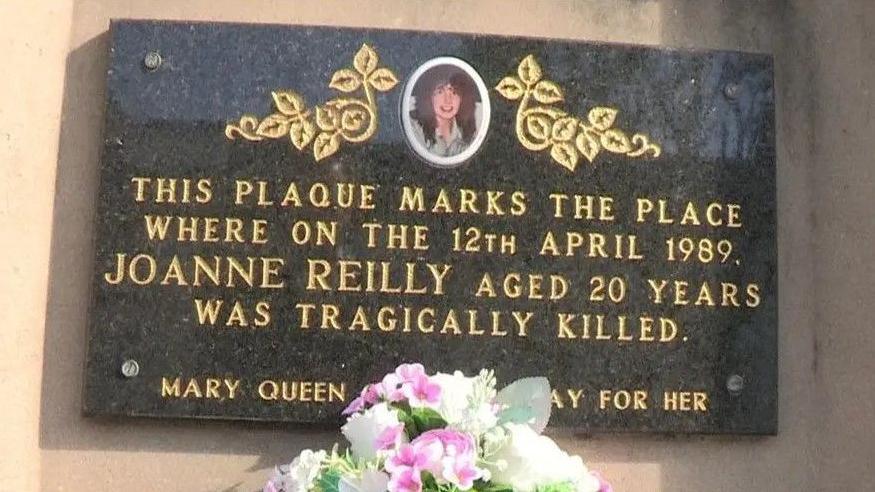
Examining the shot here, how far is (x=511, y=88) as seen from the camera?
3.20 meters

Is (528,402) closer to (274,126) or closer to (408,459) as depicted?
(408,459)

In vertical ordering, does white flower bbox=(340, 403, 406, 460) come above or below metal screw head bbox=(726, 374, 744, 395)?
below

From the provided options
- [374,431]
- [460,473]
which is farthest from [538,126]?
[460,473]

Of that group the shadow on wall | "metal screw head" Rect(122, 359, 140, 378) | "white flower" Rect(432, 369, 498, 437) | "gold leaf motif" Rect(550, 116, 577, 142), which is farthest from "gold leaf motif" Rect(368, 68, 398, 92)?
"metal screw head" Rect(122, 359, 140, 378)

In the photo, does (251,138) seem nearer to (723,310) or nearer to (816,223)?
(723,310)

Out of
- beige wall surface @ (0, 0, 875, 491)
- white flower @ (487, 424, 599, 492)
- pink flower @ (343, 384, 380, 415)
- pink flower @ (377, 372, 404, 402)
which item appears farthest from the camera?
beige wall surface @ (0, 0, 875, 491)

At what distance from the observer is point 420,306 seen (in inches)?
122

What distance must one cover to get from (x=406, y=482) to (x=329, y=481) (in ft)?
0.93

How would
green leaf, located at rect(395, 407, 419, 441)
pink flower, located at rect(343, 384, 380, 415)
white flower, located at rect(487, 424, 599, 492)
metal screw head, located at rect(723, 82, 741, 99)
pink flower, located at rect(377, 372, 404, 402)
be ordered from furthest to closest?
1. metal screw head, located at rect(723, 82, 741, 99)
2. pink flower, located at rect(343, 384, 380, 415)
3. pink flower, located at rect(377, 372, 404, 402)
4. green leaf, located at rect(395, 407, 419, 441)
5. white flower, located at rect(487, 424, 599, 492)

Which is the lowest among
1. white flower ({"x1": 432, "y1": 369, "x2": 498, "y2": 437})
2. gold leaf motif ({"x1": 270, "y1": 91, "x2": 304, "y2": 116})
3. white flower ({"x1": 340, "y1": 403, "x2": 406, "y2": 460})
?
white flower ({"x1": 340, "y1": 403, "x2": 406, "y2": 460})

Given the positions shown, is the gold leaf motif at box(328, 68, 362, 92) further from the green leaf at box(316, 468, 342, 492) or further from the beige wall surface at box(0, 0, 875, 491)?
the green leaf at box(316, 468, 342, 492)

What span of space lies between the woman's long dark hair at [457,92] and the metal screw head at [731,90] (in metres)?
0.78

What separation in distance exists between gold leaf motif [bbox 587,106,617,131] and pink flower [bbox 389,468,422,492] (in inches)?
52.1

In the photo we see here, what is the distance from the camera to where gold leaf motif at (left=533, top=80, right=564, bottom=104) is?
3.22m
